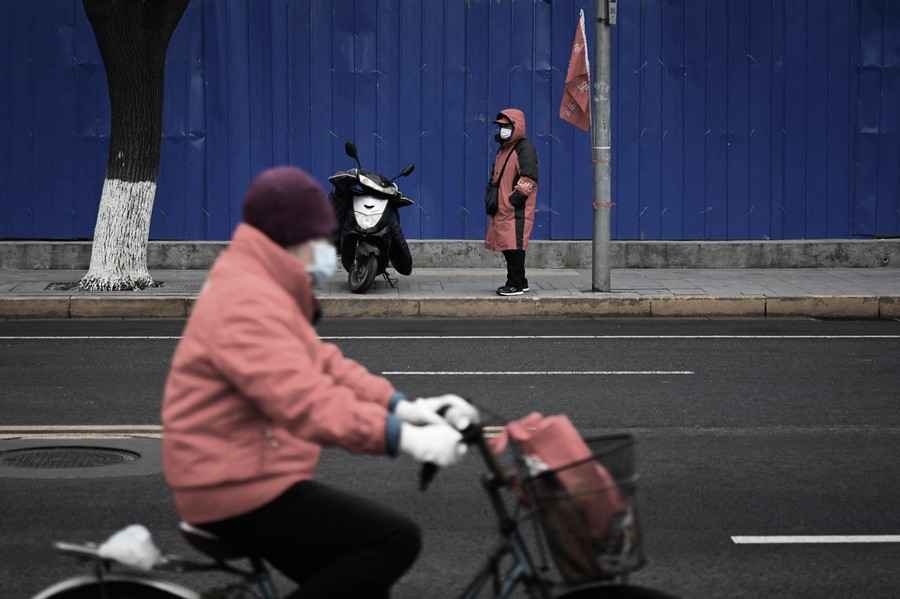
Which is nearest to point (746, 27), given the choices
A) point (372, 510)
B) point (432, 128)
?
point (432, 128)

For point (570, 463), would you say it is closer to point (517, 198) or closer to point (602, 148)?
point (517, 198)

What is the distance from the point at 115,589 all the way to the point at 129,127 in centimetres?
1293

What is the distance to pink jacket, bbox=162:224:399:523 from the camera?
11.6ft

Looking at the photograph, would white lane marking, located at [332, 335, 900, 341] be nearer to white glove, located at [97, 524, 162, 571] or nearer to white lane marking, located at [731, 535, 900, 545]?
white lane marking, located at [731, 535, 900, 545]

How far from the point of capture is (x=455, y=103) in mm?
18750

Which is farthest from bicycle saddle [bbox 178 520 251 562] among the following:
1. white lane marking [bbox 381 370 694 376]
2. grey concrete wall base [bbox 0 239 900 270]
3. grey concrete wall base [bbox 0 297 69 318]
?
grey concrete wall base [bbox 0 239 900 270]

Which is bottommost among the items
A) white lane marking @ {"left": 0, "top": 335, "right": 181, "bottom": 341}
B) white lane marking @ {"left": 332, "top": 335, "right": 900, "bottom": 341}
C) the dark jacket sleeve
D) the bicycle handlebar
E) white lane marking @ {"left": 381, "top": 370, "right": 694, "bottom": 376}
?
white lane marking @ {"left": 381, "top": 370, "right": 694, "bottom": 376}

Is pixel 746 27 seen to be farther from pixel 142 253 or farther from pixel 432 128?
pixel 142 253

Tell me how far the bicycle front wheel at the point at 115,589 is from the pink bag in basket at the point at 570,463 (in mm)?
833

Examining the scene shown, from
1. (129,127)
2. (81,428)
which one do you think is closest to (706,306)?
(129,127)

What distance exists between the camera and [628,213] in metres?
19.0

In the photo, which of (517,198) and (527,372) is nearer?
(527,372)

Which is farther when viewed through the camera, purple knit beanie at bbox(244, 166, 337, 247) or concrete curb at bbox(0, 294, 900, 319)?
concrete curb at bbox(0, 294, 900, 319)

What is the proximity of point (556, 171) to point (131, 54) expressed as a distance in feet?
18.1
